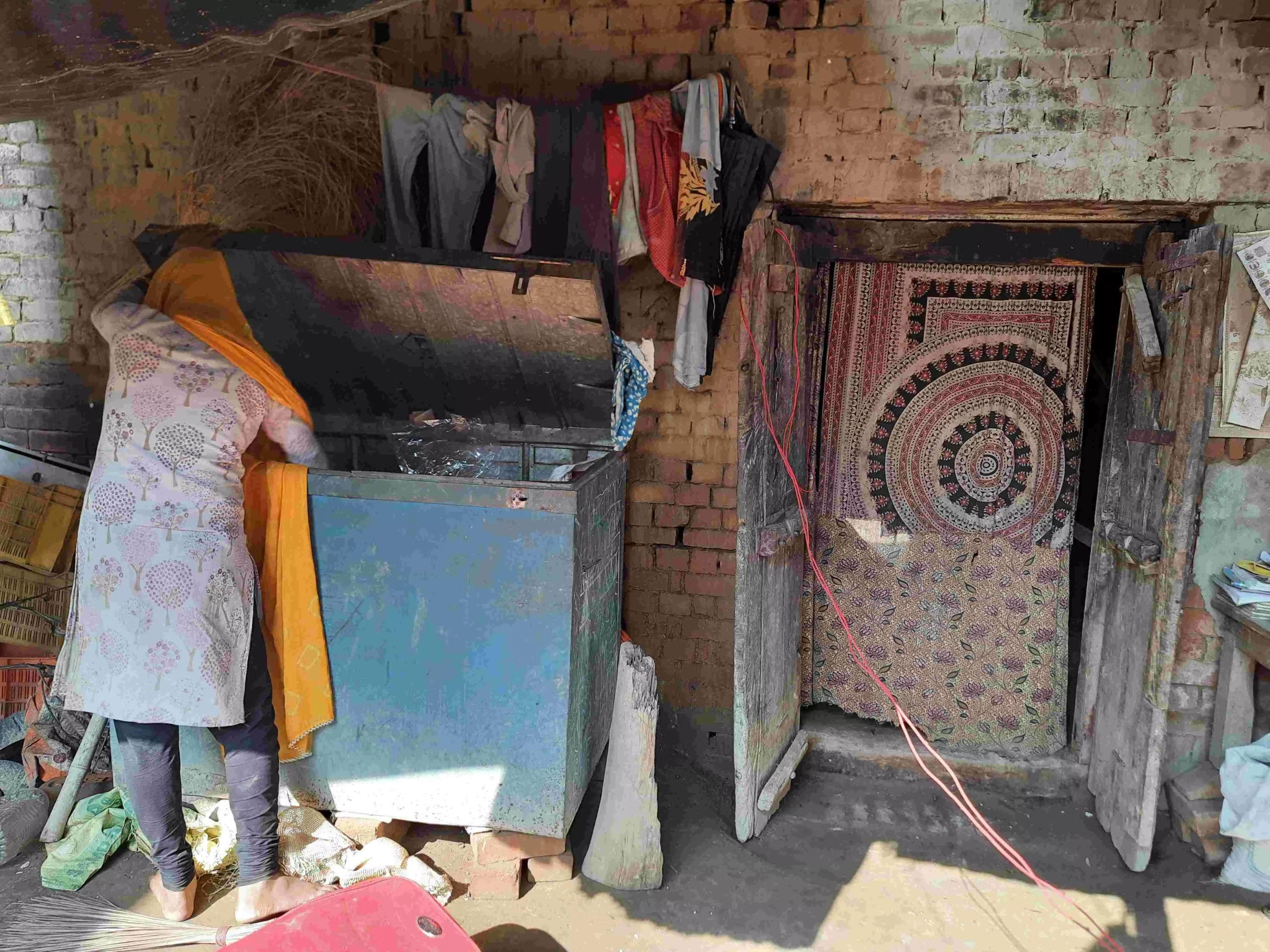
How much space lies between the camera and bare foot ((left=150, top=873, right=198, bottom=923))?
2.76m

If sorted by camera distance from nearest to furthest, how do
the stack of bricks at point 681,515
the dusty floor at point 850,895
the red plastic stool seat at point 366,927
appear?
the red plastic stool seat at point 366,927, the dusty floor at point 850,895, the stack of bricks at point 681,515

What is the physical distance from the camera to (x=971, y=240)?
11.2 ft

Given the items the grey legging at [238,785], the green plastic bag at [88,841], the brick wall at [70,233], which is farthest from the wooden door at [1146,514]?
the brick wall at [70,233]

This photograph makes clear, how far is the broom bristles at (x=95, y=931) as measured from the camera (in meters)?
2.63

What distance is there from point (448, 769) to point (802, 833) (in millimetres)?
1436

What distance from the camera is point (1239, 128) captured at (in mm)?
3053

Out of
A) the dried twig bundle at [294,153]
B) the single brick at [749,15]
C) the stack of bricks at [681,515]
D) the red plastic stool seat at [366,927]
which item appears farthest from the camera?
the stack of bricks at [681,515]

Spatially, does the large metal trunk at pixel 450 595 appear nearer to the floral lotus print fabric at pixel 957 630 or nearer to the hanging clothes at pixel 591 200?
the hanging clothes at pixel 591 200

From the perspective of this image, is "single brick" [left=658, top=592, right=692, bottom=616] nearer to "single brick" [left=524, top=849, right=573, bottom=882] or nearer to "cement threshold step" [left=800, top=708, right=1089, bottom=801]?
"cement threshold step" [left=800, top=708, right=1089, bottom=801]

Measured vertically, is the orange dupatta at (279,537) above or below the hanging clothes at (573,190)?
below

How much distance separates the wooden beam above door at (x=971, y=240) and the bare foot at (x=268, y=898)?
280 cm

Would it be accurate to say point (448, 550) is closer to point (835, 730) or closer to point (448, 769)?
point (448, 769)

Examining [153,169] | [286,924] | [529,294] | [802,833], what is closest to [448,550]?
[529,294]

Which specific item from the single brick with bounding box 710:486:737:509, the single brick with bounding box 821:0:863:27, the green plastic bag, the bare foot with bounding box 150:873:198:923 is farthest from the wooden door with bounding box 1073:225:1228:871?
the green plastic bag
